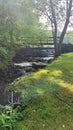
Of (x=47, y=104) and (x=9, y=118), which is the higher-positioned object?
(x=9, y=118)

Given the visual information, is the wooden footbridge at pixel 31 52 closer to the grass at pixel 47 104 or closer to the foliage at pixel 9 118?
the grass at pixel 47 104

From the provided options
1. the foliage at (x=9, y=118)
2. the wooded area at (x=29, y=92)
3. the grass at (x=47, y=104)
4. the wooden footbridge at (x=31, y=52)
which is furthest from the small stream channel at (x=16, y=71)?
the foliage at (x=9, y=118)

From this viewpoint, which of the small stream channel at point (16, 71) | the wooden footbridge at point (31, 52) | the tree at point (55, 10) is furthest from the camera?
the wooden footbridge at point (31, 52)

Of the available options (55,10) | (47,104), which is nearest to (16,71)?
(55,10)

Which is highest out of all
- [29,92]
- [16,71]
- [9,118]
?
[9,118]

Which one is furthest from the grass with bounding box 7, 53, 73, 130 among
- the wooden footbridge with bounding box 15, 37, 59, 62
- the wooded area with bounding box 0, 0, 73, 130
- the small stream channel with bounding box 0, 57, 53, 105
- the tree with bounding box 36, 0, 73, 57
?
the wooden footbridge with bounding box 15, 37, 59, 62

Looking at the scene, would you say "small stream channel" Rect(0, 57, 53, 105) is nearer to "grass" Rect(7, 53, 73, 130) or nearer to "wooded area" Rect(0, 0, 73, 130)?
"wooded area" Rect(0, 0, 73, 130)

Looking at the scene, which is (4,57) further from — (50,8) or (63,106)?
(63,106)

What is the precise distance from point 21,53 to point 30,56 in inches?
37.3

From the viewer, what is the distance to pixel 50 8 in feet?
59.0

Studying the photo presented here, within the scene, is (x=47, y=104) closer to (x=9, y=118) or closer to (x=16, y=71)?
(x=9, y=118)

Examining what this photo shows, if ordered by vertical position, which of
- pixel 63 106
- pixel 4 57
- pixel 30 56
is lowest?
pixel 30 56

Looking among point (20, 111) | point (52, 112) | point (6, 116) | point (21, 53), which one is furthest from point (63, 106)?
point (21, 53)

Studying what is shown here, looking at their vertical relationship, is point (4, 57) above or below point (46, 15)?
below
